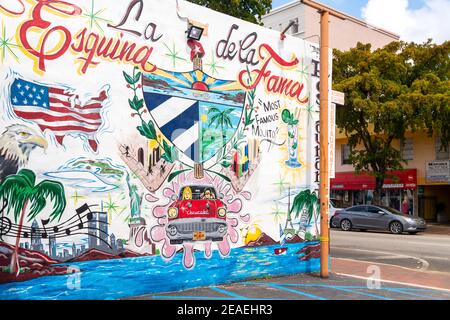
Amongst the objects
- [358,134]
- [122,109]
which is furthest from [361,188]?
[122,109]

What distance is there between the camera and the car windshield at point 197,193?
821 cm

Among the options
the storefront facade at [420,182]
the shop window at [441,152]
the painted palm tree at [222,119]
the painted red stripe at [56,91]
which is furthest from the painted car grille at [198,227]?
the shop window at [441,152]

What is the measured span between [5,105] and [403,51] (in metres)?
24.0

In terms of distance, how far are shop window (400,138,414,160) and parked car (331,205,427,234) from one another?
8.97 m

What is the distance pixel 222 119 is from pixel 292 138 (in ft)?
6.18

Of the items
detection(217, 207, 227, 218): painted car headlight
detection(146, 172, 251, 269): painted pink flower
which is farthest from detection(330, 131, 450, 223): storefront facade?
detection(217, 207, 227, 218): painted car headlight

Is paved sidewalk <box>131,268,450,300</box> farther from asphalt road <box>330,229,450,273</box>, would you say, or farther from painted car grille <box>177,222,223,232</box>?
asphalt road <box>330,229,450,273</box>

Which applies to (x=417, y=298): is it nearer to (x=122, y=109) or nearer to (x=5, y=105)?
(x=122, y=109)

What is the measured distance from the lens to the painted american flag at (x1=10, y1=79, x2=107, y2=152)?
6.49 m

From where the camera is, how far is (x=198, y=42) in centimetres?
848

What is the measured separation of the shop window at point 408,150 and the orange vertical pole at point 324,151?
23.6 meters

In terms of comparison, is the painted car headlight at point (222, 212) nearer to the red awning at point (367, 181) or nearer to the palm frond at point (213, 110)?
the palm frond at point (213, 110)

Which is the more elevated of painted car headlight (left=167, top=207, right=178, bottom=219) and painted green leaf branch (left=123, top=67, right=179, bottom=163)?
painted green leaf branch (left=123, top=67, right=179, bottom=163)

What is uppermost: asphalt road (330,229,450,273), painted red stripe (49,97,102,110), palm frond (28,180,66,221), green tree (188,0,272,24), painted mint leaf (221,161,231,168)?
green tree (188,0,272,24)
